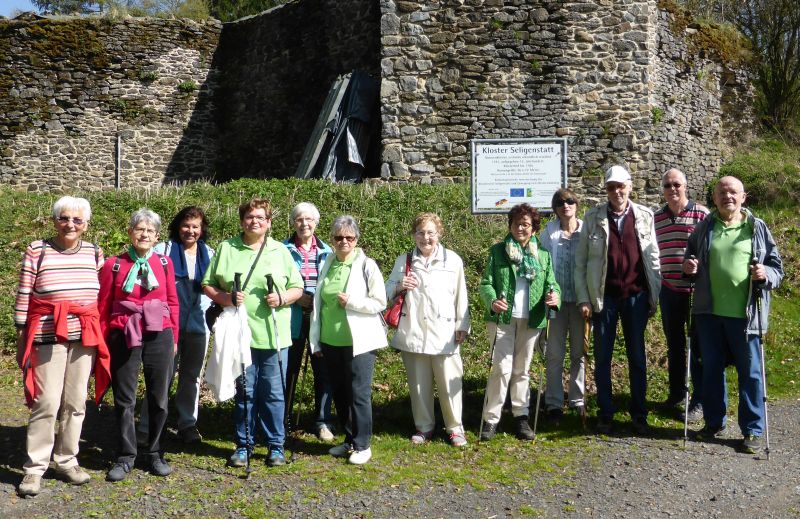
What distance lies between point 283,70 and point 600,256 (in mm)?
Answer: 10487

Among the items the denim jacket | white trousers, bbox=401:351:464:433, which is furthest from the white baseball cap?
white trousers, bbox=401:351:464:433

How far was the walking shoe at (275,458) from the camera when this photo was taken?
4.69 meters

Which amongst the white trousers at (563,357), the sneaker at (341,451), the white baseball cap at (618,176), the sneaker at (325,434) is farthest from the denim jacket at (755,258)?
the sneaker at (325,434)

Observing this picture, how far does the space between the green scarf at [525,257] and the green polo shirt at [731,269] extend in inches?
46.5

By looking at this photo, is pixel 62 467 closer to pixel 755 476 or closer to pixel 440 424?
pixel 440 424

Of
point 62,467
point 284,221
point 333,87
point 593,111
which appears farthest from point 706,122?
point 62,467

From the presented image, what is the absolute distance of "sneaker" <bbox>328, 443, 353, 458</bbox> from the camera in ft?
16.2

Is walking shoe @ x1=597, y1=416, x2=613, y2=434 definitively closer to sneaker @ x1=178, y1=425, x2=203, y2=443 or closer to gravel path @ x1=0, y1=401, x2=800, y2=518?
gravel path @ x1=0, y1=401, x2=800, y2=518

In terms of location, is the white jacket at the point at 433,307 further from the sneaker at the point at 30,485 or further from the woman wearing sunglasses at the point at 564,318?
the sneaker at the point at 30,485

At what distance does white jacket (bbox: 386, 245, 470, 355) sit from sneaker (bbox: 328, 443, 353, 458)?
2.44 ft

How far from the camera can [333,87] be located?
12367 millimetres

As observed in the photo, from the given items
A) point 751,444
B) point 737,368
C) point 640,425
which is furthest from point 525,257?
point 751,444

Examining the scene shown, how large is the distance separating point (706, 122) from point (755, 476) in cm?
1063

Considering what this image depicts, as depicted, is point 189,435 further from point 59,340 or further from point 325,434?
point 59,340
